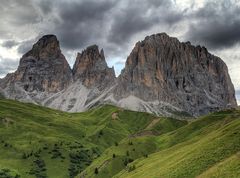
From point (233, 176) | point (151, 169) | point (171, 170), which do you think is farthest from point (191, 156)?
point (233, 176)

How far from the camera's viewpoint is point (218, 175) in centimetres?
12219

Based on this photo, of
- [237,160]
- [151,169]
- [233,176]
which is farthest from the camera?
[151,169]

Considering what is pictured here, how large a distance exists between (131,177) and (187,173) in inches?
2252

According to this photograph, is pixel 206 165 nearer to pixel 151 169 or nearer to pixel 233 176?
pixel 233 176

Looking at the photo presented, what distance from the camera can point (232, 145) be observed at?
490 feet

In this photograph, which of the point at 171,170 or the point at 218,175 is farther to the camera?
the point at 171,170

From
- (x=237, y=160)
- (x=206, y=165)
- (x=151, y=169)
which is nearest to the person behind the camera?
Result: (x=237, y=160)

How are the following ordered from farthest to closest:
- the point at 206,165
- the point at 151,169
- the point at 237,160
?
the point at 151,169 < the point at 206,165 < the point at 237,160

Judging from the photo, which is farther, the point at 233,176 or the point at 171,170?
the point at 171,170

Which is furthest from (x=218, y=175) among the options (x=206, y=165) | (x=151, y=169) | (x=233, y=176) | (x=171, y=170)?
(x=151, y=169)

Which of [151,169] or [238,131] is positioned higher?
[238,131]

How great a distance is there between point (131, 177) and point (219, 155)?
62553mm

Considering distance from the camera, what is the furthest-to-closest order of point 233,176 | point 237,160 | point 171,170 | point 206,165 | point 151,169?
1. point 151,169
2. point 171,170
3. point 206,165
4. point 237,160
5. point 233,176

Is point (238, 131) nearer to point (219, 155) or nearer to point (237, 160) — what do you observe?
point (219, 155)
